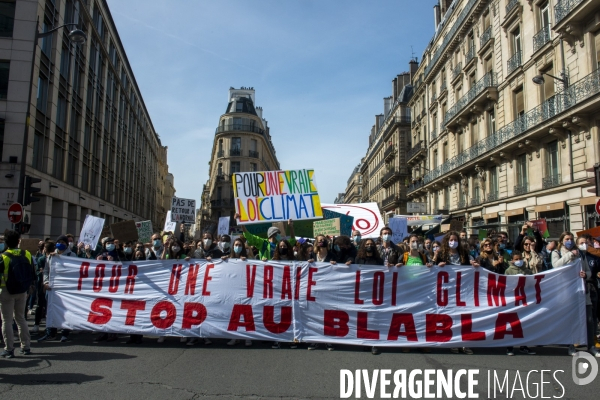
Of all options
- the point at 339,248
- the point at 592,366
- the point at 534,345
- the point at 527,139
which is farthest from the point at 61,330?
the point at 527,139

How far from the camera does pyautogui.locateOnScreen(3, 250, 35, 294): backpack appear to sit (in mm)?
5777

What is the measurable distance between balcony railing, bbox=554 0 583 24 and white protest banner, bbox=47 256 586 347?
1556 centimetres

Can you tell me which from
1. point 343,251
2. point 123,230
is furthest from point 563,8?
point 123,230

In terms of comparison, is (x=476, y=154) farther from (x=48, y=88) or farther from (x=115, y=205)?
(x=115, y=205)

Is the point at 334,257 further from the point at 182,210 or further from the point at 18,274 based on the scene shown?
the point at 182,210

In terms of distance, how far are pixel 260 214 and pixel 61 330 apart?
4.39 meters

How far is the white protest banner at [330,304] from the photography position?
6359 millimetres

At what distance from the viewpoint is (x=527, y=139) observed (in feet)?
70.4

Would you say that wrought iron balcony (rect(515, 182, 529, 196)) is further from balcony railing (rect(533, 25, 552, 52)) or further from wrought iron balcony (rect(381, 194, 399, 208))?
wrought iron balcony (rect(381, 194, 399, 208))

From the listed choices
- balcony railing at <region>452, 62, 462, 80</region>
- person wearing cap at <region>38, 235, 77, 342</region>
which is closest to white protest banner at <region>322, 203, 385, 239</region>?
person wearing cap at <region>38, 235, 77, 342</region>

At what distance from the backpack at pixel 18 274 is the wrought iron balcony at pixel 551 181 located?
19596 millimetres

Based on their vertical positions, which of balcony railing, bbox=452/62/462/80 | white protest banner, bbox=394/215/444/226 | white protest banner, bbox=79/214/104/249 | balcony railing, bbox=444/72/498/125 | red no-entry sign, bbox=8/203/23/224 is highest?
balcony railing, bbox=452/62/462/80

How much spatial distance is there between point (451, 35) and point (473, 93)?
20.9 ft

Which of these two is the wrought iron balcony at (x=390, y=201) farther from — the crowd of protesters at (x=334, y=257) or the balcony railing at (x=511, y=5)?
the crowd of protesters at (x=334, y=257)
